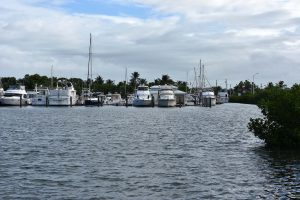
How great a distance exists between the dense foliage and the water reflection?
1.03 metres

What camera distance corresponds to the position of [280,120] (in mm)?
39125

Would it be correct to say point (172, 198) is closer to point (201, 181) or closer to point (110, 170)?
point (201, 181)

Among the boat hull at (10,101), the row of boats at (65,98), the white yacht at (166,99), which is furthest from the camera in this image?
the white yacht at (166,99)

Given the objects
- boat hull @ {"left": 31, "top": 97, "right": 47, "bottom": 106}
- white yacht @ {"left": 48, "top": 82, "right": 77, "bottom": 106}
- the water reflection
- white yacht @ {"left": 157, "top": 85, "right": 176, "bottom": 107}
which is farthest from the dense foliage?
boat hull @ {"left": 31, "top": 97, "right": 47, "bottom": 106}

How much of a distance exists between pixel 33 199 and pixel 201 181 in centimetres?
899

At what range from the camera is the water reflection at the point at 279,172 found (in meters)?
24.2

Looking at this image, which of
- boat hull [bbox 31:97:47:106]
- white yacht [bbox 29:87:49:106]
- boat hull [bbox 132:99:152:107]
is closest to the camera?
boat hull [bbox 132:99:152:107]

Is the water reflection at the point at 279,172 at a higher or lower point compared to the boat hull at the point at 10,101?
lower

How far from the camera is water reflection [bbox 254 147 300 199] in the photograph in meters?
24.2

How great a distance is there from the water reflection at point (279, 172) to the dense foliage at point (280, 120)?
1034mm

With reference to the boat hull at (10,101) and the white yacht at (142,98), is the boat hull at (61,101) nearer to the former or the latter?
the boat hull at (10,101)

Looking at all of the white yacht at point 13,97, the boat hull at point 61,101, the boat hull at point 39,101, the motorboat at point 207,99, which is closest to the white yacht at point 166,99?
the motorboat at point 207,99

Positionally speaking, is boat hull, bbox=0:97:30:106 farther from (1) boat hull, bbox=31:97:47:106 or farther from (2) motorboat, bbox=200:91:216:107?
(2) motorboat, bbox=200:91:216:107

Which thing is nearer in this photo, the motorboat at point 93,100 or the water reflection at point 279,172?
the water reflection at point 279,172
